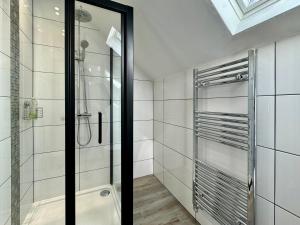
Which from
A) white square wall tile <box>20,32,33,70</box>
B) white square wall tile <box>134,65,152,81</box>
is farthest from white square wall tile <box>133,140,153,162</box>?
white square wall tile <box>20,32,33,70</box>

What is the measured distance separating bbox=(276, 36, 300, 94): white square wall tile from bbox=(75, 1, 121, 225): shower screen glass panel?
1.23 metres

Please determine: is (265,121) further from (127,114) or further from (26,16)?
(26,16)

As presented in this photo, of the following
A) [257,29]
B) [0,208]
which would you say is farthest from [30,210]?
[257,29]

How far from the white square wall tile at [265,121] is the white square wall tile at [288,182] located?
0.09 m

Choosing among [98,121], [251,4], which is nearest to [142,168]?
[98,121]

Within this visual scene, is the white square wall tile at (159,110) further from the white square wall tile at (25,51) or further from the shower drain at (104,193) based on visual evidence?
the white square wall tile at (25,51)

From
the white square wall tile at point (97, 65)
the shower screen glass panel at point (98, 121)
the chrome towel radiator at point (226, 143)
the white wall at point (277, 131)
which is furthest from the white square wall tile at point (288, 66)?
the white square wall tile at point (97, 65)

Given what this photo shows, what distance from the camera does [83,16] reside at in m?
1.46

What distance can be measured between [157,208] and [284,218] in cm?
118

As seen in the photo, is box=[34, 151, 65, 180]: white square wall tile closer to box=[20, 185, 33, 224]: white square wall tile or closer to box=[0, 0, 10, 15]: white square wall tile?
box=[20, 185, 33, 224]: white square wall tile

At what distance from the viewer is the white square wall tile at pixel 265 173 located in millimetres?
944

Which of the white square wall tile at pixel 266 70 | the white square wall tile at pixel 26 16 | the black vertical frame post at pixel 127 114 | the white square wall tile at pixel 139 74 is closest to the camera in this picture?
the white square wall tile at pixel 266 70

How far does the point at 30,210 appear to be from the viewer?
1.68 metres

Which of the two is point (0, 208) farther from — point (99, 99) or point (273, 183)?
point (273, 183)
